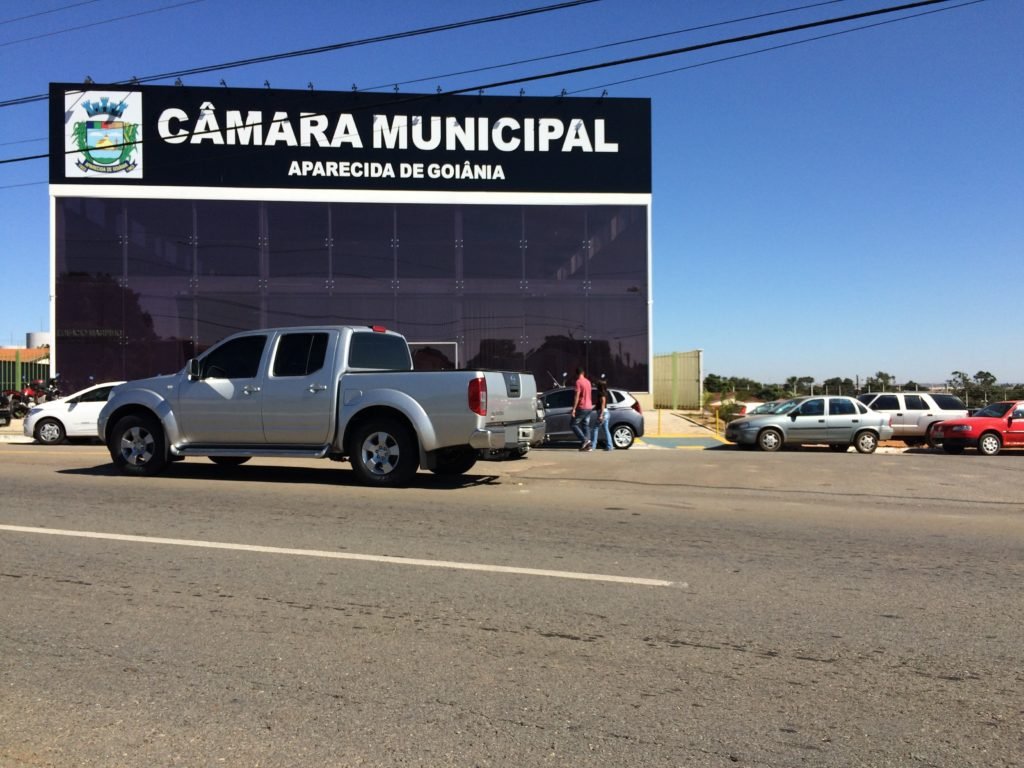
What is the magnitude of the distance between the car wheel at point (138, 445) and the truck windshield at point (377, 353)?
2.97 m

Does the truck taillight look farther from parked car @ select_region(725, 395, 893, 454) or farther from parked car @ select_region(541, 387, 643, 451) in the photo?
parked car @ select_region(725, 395, 893, 454)

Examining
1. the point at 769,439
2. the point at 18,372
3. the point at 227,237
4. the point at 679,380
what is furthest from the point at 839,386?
the point at 18,372

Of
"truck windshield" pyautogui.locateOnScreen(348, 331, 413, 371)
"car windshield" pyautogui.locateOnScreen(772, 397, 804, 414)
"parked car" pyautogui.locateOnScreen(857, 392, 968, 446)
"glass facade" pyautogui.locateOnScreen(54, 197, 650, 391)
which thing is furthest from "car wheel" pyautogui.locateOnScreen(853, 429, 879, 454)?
"truck windshield" pyautogui.locateOnScreen(348, 331, 413, 371)

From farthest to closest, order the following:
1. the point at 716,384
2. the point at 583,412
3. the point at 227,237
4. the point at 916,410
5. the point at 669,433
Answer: the point at 716,384 < the point at 227,237 < the point at 669,433 < the point at 916,410 < the point at 583,412

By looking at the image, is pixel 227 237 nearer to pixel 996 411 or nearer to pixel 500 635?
pixel 996 411

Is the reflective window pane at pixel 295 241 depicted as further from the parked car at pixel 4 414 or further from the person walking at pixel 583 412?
the person walking at pixel 583 412

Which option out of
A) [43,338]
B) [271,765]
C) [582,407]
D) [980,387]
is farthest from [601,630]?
[43,338]

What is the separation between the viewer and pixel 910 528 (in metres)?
7.83

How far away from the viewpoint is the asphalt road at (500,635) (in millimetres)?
3146

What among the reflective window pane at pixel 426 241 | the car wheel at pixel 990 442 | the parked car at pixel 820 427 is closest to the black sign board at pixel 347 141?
the reflective window pane at pixel 426 241

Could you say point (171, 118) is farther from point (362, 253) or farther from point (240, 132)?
point (362, 253)

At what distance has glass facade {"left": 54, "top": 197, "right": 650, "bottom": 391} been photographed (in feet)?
84.3

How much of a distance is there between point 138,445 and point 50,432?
9.37 m

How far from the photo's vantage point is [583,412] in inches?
689
